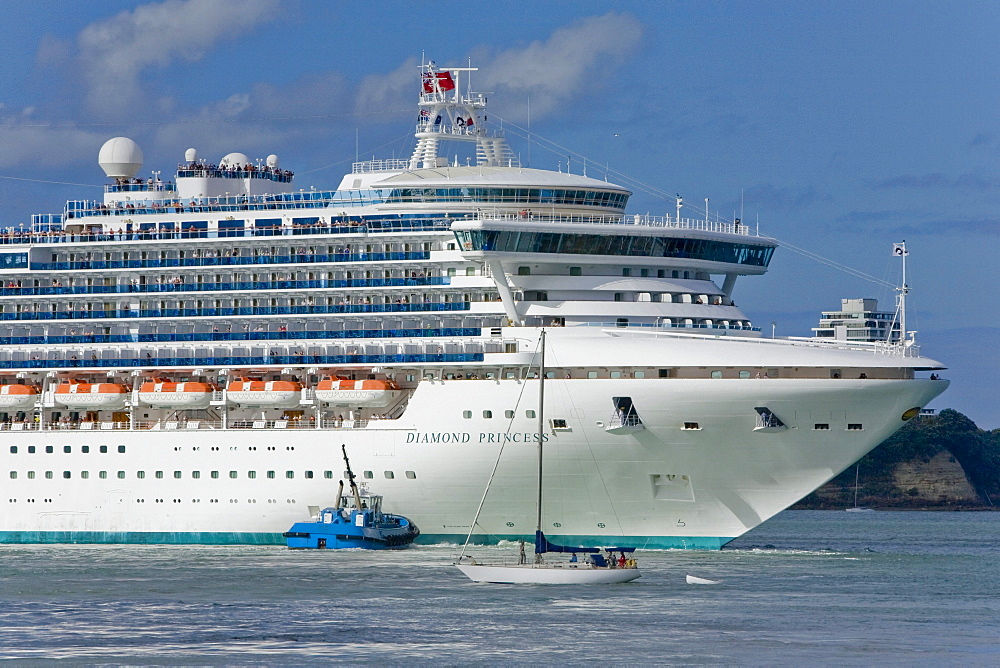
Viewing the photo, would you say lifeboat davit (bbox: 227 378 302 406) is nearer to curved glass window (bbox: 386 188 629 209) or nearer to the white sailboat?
curved glass window (bbox: 386 188 629 209)

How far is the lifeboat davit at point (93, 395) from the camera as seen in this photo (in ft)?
196

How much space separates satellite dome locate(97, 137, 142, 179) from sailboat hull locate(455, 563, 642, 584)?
24.9m

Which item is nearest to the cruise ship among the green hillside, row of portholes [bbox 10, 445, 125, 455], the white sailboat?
row of portholes [bbox 10, 445, 125, 455]

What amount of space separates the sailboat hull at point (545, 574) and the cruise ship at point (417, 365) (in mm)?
5114

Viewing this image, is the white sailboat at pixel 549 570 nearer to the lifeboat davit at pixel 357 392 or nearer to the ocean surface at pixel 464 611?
the ocean surface at pixel 464 611

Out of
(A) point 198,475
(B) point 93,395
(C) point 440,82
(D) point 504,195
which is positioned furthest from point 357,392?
(C) point 440,82

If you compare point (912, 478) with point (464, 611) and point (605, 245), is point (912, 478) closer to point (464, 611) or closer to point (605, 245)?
point (605, 245)

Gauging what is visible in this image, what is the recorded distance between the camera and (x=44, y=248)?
62.8 meters

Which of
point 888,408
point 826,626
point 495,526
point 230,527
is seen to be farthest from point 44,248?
point 826,626

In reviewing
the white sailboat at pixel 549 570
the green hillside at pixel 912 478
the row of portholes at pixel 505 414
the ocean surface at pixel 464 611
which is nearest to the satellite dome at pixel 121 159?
the ocean surface at pixel 464 611

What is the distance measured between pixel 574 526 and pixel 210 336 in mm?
14141

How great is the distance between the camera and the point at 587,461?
52.6 meters

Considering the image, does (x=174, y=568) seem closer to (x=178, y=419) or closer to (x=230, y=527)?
(x=230, y=527)

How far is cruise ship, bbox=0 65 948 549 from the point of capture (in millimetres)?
52125
